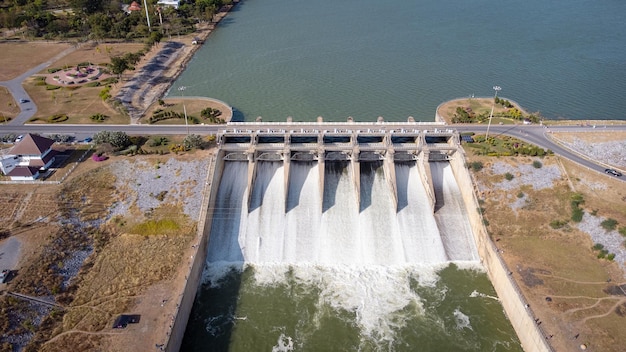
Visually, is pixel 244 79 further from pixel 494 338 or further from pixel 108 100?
pixel 494 338

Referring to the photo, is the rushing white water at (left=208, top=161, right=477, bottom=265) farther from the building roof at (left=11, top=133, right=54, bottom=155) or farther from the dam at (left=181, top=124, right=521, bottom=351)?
the building roof at (left=11, top=133, right=54, bottom=155)

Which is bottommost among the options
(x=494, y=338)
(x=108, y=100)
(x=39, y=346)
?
(x=494, y=338)

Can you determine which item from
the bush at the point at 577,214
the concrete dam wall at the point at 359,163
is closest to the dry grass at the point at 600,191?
the bush at the point at 577,214

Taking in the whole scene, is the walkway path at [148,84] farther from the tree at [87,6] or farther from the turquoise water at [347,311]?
the tree at [87,6]

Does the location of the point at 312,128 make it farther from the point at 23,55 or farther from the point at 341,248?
the point at 23,55

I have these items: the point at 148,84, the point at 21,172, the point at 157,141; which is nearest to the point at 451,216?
the point at 157,141

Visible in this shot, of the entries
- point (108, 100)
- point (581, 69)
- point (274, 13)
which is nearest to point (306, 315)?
point (108, 100)
